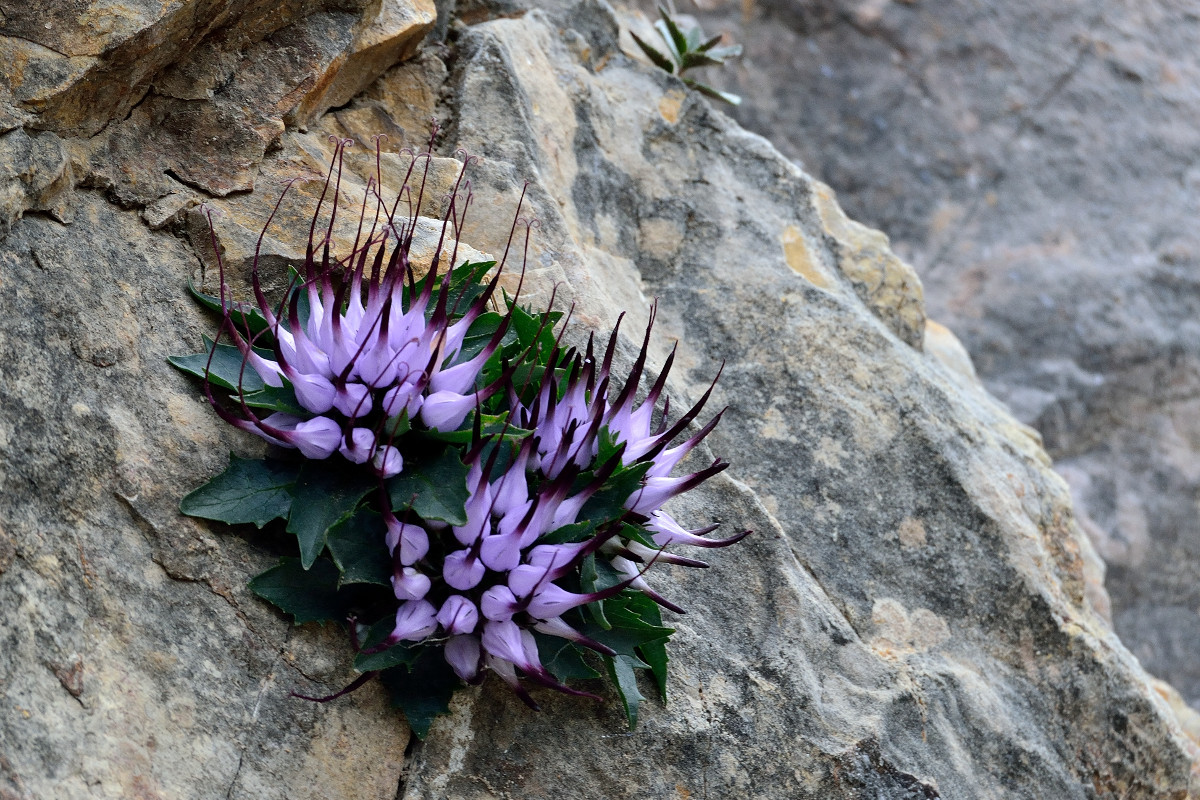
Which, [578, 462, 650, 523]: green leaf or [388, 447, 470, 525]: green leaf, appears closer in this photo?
[388, 447, 470, 525]: green leaf

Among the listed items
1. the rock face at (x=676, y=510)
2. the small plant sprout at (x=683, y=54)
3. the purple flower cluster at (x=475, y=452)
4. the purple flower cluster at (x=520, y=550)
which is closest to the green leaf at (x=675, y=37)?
the small plant sprout at (x=683, y=54)

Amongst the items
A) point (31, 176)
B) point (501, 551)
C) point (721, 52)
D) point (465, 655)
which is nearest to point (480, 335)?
point (501, 551)

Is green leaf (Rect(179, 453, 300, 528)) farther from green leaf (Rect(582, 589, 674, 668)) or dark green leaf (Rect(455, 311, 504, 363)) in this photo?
green leaf (Rect(582, 589, 674, 668))

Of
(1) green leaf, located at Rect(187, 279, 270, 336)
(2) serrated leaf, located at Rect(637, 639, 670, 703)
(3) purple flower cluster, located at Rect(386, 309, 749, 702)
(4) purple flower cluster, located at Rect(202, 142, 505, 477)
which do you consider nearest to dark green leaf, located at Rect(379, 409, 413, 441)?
(4) purple flower cluster, located at Rect(202, 142, 505, 477)

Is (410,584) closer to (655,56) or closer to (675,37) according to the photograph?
(655,56)

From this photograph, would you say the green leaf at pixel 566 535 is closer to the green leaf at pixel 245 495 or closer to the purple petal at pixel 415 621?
the purple petal at pixel 415 621

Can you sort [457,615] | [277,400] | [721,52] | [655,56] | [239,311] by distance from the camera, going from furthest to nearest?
[721,52], [655,56], [239,311], [277,400], [457,615]
